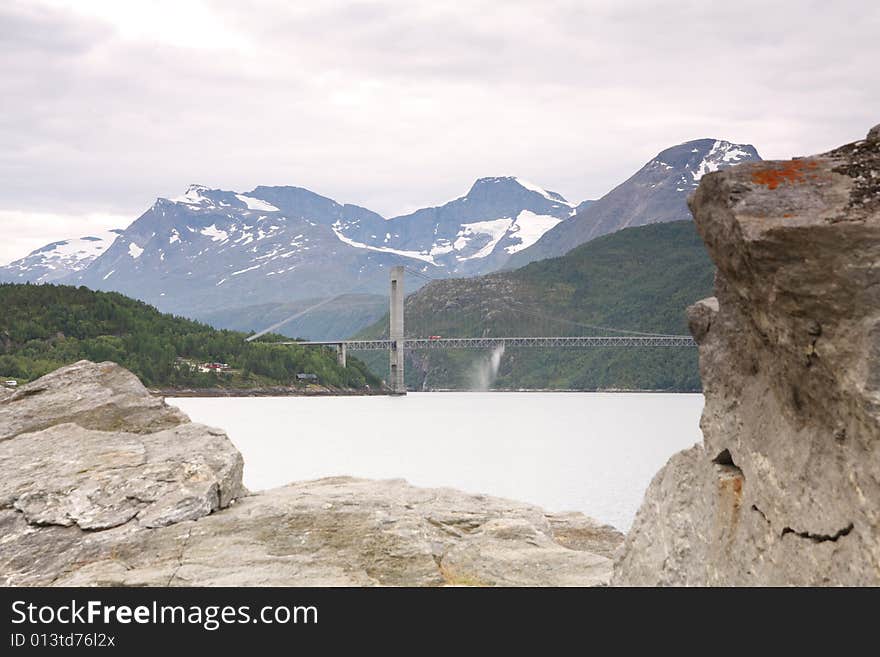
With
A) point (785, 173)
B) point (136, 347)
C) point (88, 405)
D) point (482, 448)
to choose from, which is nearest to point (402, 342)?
point (136, 347)

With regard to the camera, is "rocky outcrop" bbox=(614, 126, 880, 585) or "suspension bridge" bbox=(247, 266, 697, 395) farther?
"suspension bridge" bbox=(247, 266, 697, 395)

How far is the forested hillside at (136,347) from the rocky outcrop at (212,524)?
105m

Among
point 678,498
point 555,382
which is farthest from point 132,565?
point 555,382

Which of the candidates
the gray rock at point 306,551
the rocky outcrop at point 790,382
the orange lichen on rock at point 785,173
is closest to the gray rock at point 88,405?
the gray rock at point 306,551

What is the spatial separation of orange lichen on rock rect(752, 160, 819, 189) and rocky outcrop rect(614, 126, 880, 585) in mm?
11

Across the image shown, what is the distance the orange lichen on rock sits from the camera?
230 inches

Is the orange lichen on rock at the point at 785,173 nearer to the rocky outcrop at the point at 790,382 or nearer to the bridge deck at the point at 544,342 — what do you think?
the rocky outcrop at the point at 790,382

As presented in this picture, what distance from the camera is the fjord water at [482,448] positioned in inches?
1172

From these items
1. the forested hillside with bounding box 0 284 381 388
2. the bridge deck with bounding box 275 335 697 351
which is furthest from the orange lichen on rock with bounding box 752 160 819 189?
the bridge deck with bounding box 275 335 697 351

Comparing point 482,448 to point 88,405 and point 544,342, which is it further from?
point 544,342

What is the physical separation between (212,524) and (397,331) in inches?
4625

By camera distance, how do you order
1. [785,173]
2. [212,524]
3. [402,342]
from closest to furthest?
1. [785,173]
2. [212,524]
3. [402,342]

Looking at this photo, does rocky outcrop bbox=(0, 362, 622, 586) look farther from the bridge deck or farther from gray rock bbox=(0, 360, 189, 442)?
the bridge deck

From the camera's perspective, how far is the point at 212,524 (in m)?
10.7
